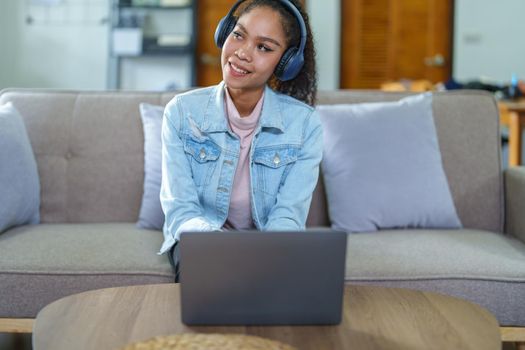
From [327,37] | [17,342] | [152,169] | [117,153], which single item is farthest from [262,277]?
[327,37]

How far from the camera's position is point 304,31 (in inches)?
63.9

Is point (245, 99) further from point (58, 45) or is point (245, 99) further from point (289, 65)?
point (58, 45)

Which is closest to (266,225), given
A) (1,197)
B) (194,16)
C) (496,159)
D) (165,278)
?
(165,278)

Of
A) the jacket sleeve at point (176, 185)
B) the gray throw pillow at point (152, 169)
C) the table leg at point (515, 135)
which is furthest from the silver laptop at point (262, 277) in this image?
the table leg at point (515, 135)

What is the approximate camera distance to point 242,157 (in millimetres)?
1738

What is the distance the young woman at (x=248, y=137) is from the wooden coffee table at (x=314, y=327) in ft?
1.18

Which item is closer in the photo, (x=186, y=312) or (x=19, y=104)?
(x=186, y=312)

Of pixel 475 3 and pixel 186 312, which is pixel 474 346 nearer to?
pixel 186 312

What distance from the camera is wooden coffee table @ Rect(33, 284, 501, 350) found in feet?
3.64

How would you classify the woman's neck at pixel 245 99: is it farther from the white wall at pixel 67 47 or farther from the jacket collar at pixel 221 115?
the white wall at pixel 67 47

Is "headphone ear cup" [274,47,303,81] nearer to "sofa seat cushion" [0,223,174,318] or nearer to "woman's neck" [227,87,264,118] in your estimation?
"woman's neck" [227,87,264,118]

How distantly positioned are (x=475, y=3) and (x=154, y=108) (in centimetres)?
456

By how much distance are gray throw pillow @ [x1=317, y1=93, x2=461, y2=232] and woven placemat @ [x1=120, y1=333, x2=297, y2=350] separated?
1.13 metres

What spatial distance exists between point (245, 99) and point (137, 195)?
67 cm
